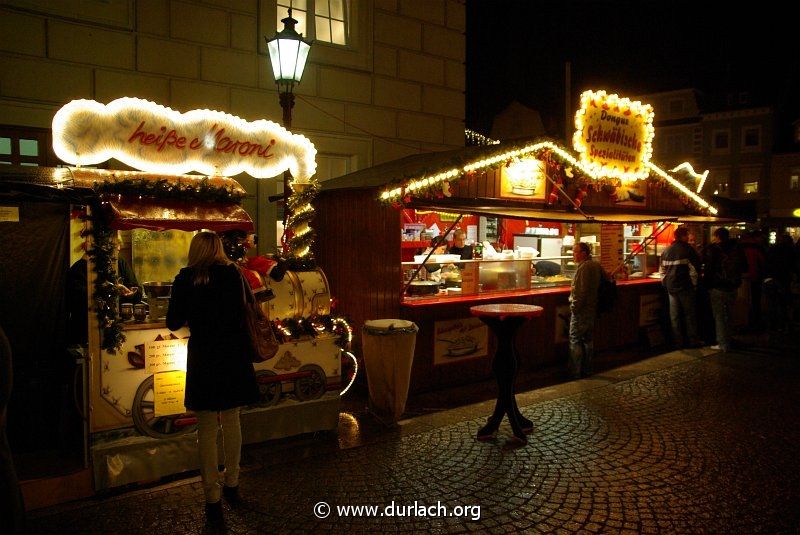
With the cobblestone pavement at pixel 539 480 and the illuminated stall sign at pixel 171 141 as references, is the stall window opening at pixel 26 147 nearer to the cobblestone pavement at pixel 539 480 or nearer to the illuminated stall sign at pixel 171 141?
the illuminated stall sign at pixel 171 141

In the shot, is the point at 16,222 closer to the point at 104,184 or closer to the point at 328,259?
the point at 104,184

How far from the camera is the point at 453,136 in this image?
40.5 feet

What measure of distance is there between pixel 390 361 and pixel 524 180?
445 centimetres

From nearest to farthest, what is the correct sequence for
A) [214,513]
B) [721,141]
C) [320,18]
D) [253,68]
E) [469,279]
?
[214,513], [469,279], [253,68], [320,18], [721,141]

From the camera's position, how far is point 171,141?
579 centimetres

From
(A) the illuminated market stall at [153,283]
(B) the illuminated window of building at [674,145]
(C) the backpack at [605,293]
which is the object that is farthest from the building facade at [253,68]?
(B) the illuminated window of building at [674,145]

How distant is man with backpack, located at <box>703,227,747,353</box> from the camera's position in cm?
1008

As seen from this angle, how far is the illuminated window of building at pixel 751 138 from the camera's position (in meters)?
42.5

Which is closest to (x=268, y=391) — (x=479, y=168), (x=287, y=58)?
(x=287, y=58)

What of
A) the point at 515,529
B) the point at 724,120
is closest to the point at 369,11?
the point at 515,529

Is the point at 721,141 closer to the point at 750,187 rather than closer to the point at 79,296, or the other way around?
the point at 750,187

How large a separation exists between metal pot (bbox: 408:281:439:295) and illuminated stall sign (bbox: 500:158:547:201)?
1.96 m

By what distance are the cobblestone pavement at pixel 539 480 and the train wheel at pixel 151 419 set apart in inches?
18.1

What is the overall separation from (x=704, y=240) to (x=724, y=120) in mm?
35355
